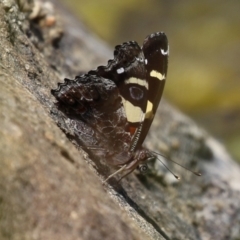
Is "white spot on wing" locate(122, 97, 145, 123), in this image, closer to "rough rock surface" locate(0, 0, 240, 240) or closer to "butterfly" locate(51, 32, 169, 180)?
"butterfly" locate(51, 32, 169, 180)

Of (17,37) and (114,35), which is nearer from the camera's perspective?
(17,37)

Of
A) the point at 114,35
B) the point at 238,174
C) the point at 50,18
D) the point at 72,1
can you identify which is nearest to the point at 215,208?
the point at 238,174

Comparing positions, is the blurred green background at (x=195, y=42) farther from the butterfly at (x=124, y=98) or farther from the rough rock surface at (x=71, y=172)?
the butterfly at (x=124, y=98)

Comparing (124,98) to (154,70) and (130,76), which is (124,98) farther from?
(154,70)

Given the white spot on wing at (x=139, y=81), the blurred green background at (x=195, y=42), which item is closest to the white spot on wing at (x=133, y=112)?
the white spot on wing at (x=139, y=81)

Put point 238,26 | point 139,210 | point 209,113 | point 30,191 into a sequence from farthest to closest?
point 238,26, point 209,113, point 139,210, point 30,191

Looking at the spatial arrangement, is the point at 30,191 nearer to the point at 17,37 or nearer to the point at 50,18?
the point at 17,37

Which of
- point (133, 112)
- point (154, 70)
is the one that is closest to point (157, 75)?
point (154, 70)
